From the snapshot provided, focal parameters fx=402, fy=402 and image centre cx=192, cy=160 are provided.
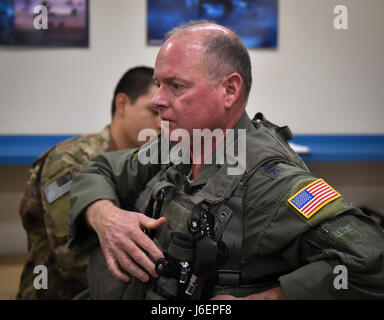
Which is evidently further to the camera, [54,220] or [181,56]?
[54,220]

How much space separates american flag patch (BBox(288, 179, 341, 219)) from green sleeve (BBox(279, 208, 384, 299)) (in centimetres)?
3

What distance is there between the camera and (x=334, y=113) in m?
2.41

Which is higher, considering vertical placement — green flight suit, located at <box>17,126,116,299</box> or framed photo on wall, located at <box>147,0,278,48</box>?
framed photo on wall, located at <box>147,0,278,48</box>

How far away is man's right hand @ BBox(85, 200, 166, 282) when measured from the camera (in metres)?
0.69

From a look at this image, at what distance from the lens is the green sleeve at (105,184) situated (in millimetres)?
860

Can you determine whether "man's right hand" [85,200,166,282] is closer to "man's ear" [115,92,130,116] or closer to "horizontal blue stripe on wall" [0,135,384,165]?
"man's ear" [115,92,130,116]

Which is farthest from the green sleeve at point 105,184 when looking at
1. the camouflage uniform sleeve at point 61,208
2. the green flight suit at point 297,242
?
the camouflage uniform sleeve at point 61,208

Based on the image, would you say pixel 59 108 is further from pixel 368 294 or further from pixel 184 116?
pixel 368 294

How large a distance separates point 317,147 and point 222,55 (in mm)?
1660

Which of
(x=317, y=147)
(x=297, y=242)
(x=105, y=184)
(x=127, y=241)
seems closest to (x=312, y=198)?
(x=297, y=242)

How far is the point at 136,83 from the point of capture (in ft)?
5.15

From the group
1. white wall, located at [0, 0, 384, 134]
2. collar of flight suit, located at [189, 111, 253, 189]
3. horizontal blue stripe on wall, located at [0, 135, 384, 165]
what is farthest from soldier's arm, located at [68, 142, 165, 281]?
white wall, located at [0, 0, 384, 134]

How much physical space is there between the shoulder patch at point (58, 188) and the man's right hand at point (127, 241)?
0.43 m

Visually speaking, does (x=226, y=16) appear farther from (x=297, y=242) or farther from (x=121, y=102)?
(x=297, y=242)
